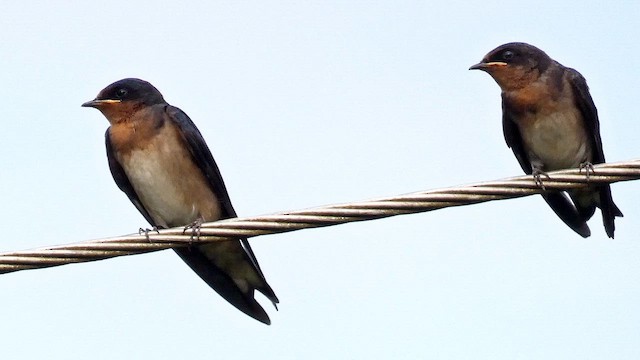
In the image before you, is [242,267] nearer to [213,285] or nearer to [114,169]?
[213,285]

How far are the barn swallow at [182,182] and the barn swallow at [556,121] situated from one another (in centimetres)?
183

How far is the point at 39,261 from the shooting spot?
17.2 feet

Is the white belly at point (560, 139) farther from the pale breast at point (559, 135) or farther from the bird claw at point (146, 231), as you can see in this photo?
the bird claw at point (146, 231)

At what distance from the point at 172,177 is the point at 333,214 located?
275 centimetres

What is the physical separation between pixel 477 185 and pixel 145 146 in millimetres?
3058

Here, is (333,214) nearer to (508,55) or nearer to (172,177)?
(172,177)

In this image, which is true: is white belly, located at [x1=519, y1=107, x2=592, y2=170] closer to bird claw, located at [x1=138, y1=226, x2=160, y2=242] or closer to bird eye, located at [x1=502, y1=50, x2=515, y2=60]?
bird eye, located at [x1=502, y1=50, x2=515, y2=60]

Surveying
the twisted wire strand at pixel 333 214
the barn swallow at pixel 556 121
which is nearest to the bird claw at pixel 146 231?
the twisted wire strand at pixel 333 214

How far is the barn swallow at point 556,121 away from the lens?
808 cm

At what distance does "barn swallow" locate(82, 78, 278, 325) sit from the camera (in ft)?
25.7

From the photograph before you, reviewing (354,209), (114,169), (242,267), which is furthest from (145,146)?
(354,209)

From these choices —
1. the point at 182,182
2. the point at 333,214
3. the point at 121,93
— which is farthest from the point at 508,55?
the point at 333,214

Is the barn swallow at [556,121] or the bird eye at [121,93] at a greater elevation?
the bird eye at [121,93]

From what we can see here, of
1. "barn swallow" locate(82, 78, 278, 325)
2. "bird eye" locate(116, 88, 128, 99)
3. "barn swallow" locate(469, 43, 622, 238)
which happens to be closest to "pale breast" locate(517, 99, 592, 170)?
"barn swallow" locate(469, 43, 622, 238)
